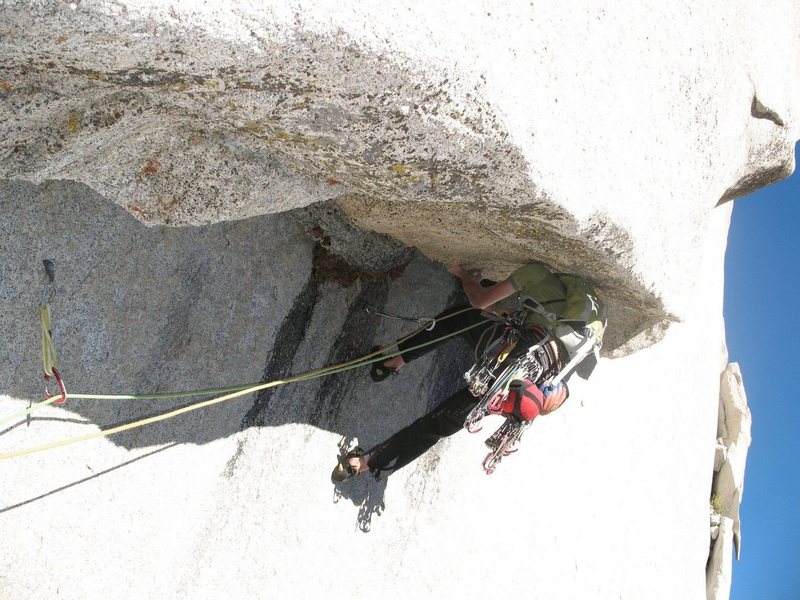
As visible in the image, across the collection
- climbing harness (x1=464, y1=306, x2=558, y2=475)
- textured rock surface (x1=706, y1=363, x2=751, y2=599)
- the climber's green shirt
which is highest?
the climber's green shirt

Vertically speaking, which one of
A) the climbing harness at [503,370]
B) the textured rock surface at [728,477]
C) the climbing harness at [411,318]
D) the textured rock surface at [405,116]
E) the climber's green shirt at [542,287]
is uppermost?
the textured rock surface at [405,116]

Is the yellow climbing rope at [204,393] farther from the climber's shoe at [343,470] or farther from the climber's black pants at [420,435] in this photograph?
the climber's shoe at [343,470]

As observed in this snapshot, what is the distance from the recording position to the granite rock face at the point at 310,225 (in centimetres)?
138

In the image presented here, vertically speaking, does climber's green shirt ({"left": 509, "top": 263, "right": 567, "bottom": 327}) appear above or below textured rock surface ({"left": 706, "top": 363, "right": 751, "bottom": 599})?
above

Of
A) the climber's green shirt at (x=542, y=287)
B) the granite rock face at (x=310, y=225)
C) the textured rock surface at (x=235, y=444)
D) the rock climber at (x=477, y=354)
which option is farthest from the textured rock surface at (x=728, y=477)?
the climber's green shirt at (x=542, y=287)

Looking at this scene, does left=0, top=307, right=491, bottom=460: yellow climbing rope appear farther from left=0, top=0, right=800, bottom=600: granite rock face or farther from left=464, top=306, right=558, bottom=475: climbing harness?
left=464, top=306, right=558, bottom=475: climbing harness

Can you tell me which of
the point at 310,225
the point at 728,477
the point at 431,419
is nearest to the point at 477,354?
the point at 431,419

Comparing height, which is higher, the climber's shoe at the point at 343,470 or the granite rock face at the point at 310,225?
the granite rock face at the point at 310,225

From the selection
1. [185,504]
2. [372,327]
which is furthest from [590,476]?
[185,504]

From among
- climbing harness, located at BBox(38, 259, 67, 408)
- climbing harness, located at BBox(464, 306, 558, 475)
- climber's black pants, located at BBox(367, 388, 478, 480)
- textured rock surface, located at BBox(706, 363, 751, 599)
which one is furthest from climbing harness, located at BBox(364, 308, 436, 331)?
textured rock surface, located at BBox(706, 363, 751, 599)

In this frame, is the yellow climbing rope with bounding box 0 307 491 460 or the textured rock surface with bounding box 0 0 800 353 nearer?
the textured rock surface with bounding box 0 0 800 353

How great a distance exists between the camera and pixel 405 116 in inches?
59.1

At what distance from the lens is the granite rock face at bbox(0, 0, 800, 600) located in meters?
1.38

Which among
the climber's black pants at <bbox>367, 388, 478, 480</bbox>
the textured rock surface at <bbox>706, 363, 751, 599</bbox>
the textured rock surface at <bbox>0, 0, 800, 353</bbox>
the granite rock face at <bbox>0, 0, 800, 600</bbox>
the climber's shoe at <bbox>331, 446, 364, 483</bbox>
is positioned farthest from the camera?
the textured rock surface at <bbox>706, 363, 751, 599</bbox>
